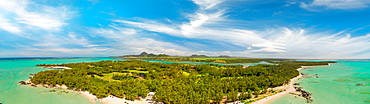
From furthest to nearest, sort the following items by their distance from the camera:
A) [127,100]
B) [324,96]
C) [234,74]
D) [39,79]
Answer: [234,74], [39,79], [324,96], [127,100]

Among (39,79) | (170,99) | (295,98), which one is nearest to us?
(170,99)

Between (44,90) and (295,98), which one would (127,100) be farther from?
(295,98)

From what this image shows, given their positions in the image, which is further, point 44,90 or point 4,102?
point 44,90

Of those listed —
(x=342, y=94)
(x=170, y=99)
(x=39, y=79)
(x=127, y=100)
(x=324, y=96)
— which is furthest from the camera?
(x=39, y=79)

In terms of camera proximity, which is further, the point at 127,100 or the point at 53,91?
the point at 53,91

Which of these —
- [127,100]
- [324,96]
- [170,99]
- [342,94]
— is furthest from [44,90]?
[342,94]

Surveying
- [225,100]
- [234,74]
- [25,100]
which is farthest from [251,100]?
[25,100]

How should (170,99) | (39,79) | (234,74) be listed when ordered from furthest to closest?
(234,74)
(39,79)
(170,99)

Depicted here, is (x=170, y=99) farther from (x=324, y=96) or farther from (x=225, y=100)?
(x=324, y=96)
